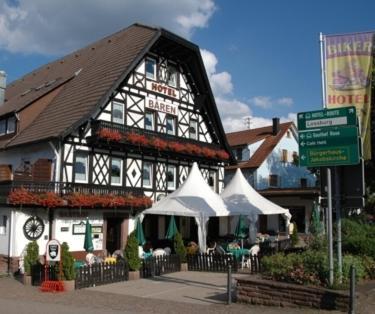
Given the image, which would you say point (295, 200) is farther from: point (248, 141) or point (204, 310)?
point (204, 310)

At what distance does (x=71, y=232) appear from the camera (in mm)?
22203

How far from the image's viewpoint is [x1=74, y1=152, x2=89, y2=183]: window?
22844mm

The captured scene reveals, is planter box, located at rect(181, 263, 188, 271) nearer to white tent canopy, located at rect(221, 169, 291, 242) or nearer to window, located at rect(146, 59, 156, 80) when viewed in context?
white tent canopy, located at rect(221, 169, 291, 242)

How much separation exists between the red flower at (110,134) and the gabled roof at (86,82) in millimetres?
886

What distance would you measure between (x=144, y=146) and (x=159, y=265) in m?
7.90

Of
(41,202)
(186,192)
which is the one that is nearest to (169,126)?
(186,192)

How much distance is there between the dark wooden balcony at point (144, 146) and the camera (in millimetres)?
23047

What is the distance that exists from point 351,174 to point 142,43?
16812 mm

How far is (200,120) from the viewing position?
30391mm

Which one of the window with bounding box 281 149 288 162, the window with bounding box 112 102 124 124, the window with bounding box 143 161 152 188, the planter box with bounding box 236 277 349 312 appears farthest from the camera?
the window with bounding box 281 149 288 162

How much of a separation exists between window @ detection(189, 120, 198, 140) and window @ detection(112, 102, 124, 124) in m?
5.55

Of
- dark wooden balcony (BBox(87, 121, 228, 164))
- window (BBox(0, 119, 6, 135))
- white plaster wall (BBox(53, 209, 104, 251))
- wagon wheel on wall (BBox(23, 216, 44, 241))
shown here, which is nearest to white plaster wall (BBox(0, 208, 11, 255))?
wagon wheel on wall (BBox(23, 216, 44, 241))

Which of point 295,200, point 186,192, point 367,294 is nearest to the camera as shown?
point 367,294

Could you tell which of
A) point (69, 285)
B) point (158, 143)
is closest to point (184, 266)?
point (69, 285)
